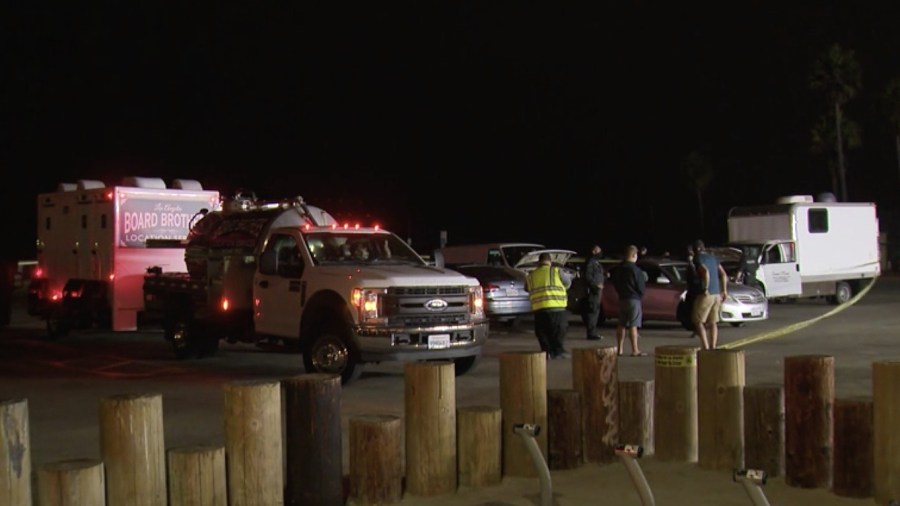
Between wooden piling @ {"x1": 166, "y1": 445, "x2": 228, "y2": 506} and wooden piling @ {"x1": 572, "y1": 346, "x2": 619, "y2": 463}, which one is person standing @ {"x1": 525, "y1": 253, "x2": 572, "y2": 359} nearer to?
wooden piling @ {"x1": 572, "y1": 346, "x2": 619, "y2": 463}

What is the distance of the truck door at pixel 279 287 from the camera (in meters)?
13.5

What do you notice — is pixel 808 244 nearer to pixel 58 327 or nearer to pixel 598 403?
pixel 58 327

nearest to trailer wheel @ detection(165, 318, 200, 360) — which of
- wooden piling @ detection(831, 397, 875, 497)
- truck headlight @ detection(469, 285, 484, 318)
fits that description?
truck headlight @ detection(469, 285, 484, 318)

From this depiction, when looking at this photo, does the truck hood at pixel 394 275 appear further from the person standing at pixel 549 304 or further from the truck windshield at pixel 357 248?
the person standing at pixel 549 304

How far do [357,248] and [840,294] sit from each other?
17.5m

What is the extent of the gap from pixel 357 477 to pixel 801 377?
3.13 meters

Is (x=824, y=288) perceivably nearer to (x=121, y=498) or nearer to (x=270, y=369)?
(x=270, y=369)

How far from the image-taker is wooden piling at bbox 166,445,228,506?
630cm

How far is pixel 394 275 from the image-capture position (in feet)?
41.7

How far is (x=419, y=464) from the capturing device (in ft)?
23.8

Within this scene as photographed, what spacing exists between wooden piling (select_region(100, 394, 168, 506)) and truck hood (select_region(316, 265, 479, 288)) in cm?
637

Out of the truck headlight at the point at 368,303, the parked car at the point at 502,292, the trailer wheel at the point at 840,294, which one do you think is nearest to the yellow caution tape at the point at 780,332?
the trailer wheel at the point at 840,294

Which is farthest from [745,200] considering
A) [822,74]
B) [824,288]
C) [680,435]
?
Result: [680,435]

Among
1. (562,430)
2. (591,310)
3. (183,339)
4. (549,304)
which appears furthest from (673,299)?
(562,430)
